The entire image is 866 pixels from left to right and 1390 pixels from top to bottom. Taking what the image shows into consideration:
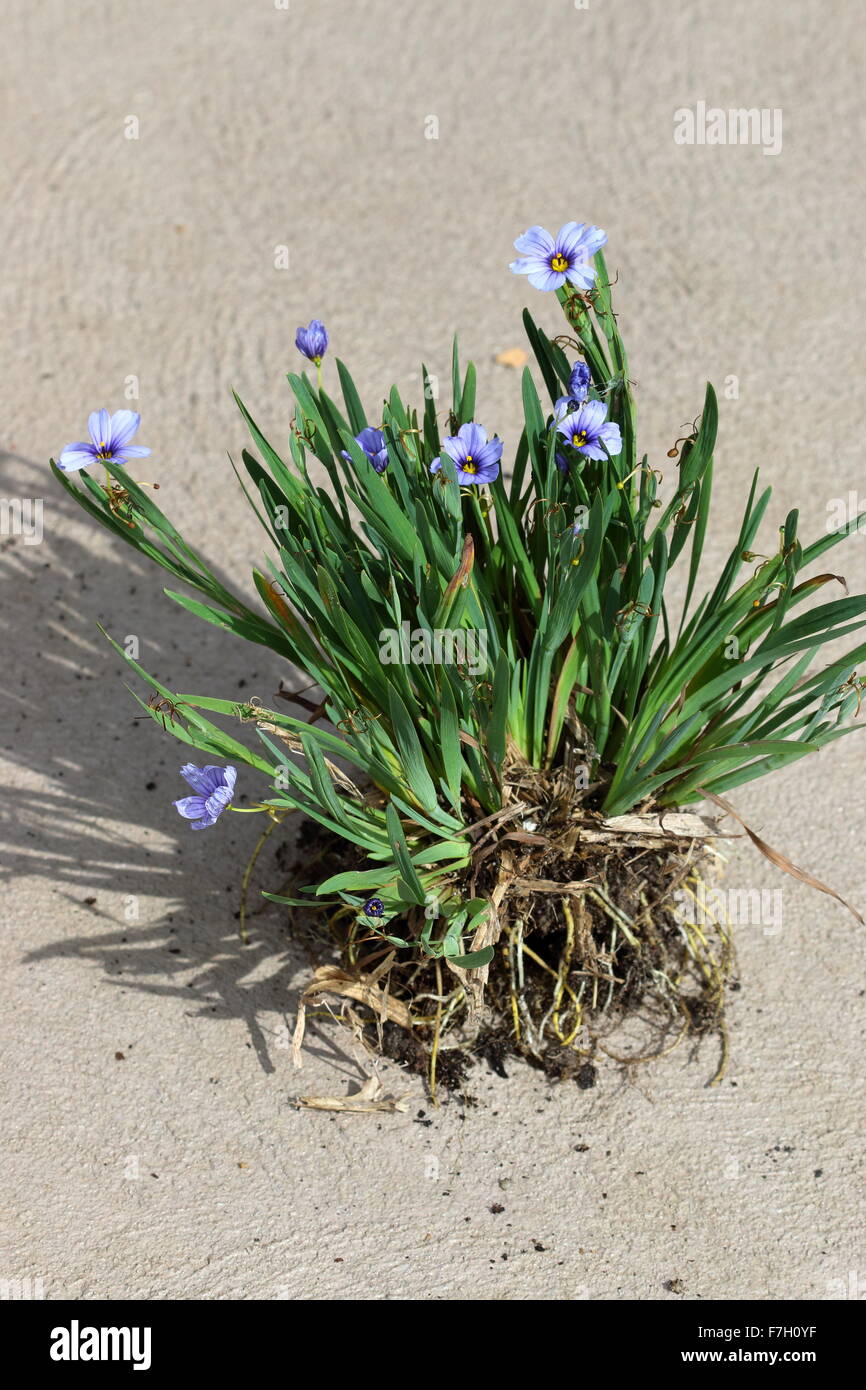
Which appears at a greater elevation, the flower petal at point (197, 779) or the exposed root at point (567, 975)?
the flower petal at point (197, 779)

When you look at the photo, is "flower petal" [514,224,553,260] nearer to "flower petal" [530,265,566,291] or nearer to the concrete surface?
"flower petal" [530,265,566,291]

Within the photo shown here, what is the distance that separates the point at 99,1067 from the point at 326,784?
0.89 metres

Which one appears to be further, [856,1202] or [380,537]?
[856,1202]

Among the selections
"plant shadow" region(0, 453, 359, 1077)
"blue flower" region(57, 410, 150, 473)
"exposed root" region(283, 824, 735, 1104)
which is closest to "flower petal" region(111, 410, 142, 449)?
"blue flower" region(57, 410, 150, 473)

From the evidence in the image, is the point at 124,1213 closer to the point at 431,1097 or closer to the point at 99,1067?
the point at 99,1067

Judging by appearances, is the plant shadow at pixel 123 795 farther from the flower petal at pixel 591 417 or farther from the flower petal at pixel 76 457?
the flower petal at pixel 591 417

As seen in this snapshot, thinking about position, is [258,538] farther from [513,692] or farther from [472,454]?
[472,454]

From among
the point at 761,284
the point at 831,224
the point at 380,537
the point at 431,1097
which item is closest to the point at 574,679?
the point at 380,537

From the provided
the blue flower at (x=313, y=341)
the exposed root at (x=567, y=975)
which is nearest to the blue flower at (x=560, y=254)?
the blue flower at (x=313, y=341)

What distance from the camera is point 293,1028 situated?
2303 mm

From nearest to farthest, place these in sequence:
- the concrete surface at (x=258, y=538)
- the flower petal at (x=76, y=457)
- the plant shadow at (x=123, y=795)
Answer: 1. the flower petal at (x=76, y=457)
2. the concrete surface at (x=258, y=538)
3. the plant shadow at (x=123, y=795)

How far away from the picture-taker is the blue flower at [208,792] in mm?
1645

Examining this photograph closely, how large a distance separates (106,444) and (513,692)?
0.72 metres

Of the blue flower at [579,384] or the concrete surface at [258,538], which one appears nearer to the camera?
the blue flower at [579,384]
